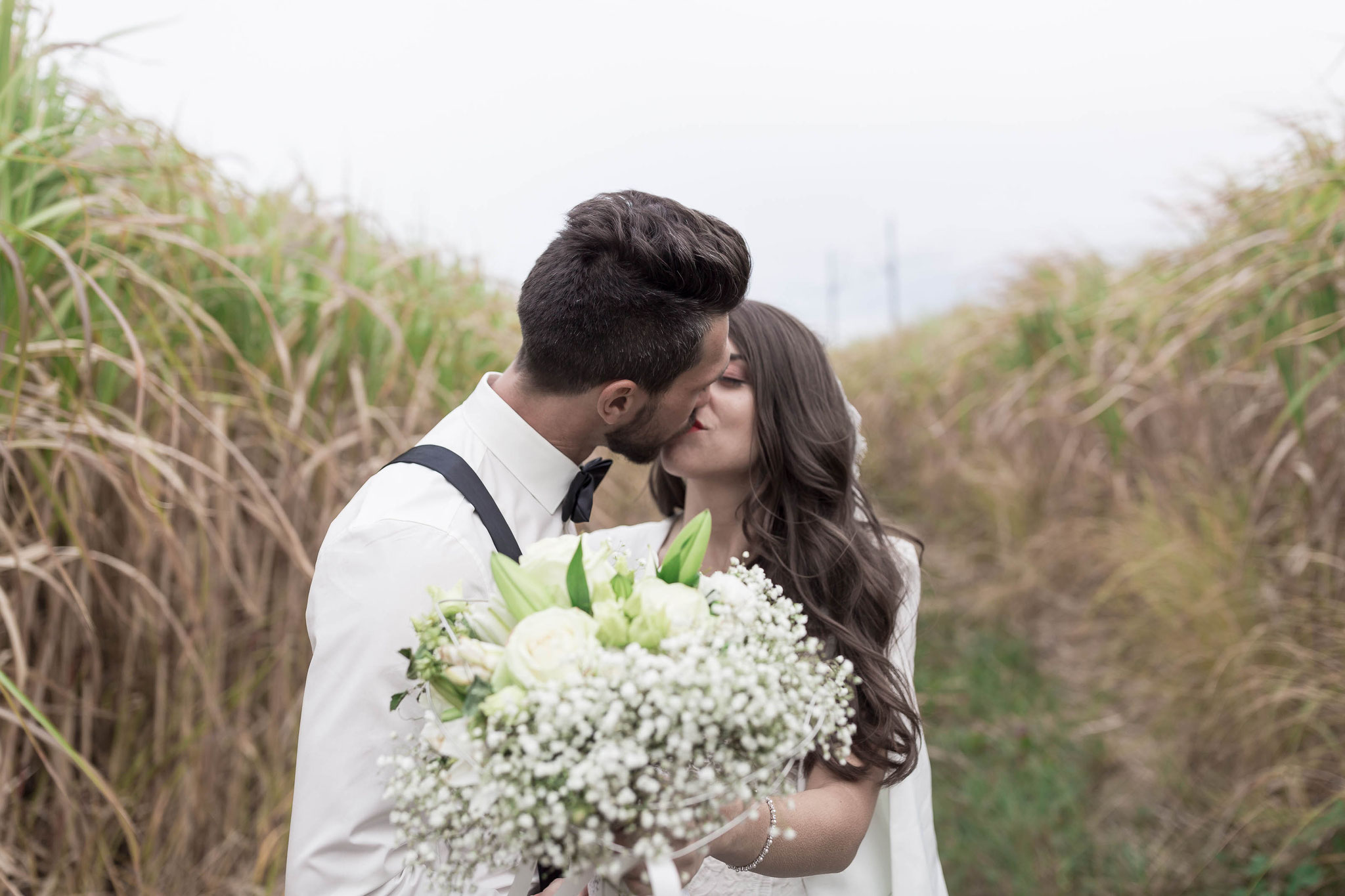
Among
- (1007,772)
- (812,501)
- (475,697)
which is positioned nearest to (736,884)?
(812,501)

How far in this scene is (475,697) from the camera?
45.4 inches

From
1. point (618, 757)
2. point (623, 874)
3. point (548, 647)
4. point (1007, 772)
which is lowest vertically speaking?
point (1007, 772)

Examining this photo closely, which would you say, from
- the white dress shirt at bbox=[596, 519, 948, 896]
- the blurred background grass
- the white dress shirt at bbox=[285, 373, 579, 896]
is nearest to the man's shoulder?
the white dress shirt at bbox=[285, 373, 579, 896]

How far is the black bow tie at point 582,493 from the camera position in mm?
1846

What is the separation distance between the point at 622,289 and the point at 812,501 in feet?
3.19

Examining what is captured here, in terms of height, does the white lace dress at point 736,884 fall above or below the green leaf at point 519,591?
below

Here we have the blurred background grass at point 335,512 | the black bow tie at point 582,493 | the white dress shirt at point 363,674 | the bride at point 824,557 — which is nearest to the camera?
the white dress shirt at point 363,674

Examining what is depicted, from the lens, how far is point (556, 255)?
171cm

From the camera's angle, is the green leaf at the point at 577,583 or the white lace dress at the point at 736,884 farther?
the white lace dress at the point at 736,884

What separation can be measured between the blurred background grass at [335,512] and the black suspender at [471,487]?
34.9 inches

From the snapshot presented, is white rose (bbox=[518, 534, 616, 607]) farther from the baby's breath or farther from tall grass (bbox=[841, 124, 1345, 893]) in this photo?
tall grass (bbox=[841, 124, 1345, 893])

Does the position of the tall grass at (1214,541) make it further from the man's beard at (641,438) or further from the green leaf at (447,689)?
the green leaf at (447,689)

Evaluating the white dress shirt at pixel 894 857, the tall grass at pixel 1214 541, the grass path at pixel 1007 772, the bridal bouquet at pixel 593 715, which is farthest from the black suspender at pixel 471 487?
the grass path at pixel 1007 772

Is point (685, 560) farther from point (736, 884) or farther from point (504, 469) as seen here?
point (736, 884)
